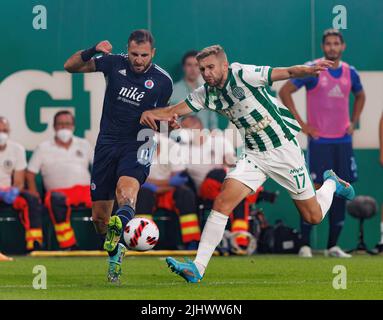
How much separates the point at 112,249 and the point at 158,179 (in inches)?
Result: 232

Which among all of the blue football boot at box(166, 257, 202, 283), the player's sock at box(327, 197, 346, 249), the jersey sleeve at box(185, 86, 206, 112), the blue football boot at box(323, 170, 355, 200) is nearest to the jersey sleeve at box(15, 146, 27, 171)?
the player's sock at box(327, 197, 346, 249)

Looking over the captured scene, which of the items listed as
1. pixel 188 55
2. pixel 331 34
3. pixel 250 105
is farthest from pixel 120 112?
pixel 188 55

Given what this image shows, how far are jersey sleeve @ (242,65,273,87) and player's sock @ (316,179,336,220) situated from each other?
5.48 feet

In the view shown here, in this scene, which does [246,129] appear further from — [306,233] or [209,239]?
[306,233]

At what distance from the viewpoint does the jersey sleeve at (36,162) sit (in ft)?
57.5

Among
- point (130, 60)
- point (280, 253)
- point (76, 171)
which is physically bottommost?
point (280, 253)

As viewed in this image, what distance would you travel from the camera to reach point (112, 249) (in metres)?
11.6

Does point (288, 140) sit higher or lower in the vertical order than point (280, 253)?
higher

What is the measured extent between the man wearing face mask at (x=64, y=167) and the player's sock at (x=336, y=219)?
3.28m

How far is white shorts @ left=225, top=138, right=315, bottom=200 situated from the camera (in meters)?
12.1

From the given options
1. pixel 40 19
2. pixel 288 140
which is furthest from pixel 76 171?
pixel 288 140

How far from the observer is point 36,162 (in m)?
17.6

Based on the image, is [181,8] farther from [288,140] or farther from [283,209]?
[288,140]
